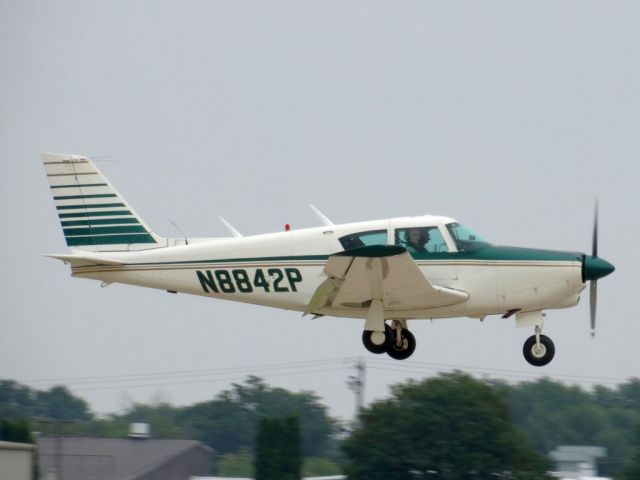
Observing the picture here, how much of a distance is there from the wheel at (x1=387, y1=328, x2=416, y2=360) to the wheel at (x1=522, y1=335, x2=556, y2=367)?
6.41 feet

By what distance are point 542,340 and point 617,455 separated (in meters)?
45.4

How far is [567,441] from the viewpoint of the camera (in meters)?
65.8

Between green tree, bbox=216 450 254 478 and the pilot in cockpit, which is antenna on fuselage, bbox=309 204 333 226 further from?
green tree, bbox=216 450 254 478

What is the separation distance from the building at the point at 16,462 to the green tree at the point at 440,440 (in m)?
11.4

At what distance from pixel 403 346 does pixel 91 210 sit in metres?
Result: 5.99

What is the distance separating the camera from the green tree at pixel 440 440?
38.3m

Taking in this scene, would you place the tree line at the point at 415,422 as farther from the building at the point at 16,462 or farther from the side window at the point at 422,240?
the side window at the point at 422,240

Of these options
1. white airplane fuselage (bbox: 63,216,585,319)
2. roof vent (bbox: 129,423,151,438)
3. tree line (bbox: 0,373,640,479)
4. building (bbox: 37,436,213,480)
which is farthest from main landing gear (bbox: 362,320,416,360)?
roof vent (bbox: 129,423,151,438)

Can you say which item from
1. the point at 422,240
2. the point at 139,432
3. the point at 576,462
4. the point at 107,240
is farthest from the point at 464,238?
the point at 576,462

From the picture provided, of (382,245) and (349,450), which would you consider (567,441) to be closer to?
(349,450)

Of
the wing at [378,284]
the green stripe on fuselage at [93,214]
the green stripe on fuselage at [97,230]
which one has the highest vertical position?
the green stripe on fuselage at [93,214]

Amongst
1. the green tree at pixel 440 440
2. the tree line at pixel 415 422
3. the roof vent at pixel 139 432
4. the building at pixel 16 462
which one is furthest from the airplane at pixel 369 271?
the roof vent at pixel 139 432

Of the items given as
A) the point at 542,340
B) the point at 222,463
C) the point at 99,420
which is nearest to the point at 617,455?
the point at 222,463

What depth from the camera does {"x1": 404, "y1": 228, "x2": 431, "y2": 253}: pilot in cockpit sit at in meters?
20.8
